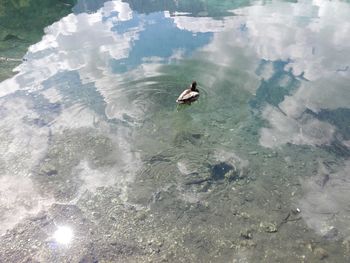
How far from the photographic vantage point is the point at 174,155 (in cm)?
1556

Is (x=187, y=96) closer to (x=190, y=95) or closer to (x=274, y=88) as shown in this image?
(x=190, y=95)

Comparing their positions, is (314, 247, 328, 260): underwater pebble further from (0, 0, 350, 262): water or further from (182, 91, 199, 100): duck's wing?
(182, 91, 199, 100): duck's wing

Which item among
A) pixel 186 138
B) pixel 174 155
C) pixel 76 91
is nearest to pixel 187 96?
pixel 186 138

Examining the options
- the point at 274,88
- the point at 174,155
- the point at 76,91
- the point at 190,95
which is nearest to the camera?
the point at 174,155

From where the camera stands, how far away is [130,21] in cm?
3997

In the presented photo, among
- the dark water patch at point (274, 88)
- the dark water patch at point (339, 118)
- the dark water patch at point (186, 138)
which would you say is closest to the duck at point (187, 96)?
the dark water patch at point (186, 138)

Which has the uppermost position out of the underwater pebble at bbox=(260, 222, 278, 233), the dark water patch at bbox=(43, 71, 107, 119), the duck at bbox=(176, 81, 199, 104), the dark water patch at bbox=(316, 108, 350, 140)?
the duck at bbox=(176, 81, 199, 104)

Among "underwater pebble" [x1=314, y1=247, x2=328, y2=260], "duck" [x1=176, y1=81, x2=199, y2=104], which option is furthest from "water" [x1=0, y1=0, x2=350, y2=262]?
"duck" [x1=176, y1=81, x2=199, y2=104]

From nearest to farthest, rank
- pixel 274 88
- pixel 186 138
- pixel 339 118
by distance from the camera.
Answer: pixel 186 138
pixel 339 118
pixel 274 88

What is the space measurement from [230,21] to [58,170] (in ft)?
105

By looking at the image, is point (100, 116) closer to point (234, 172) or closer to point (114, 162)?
point (114, 162)

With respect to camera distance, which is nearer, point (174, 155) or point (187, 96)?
point (174, 155)

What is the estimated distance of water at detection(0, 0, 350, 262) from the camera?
11.6 meters

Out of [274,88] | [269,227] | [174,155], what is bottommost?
[269,227]
